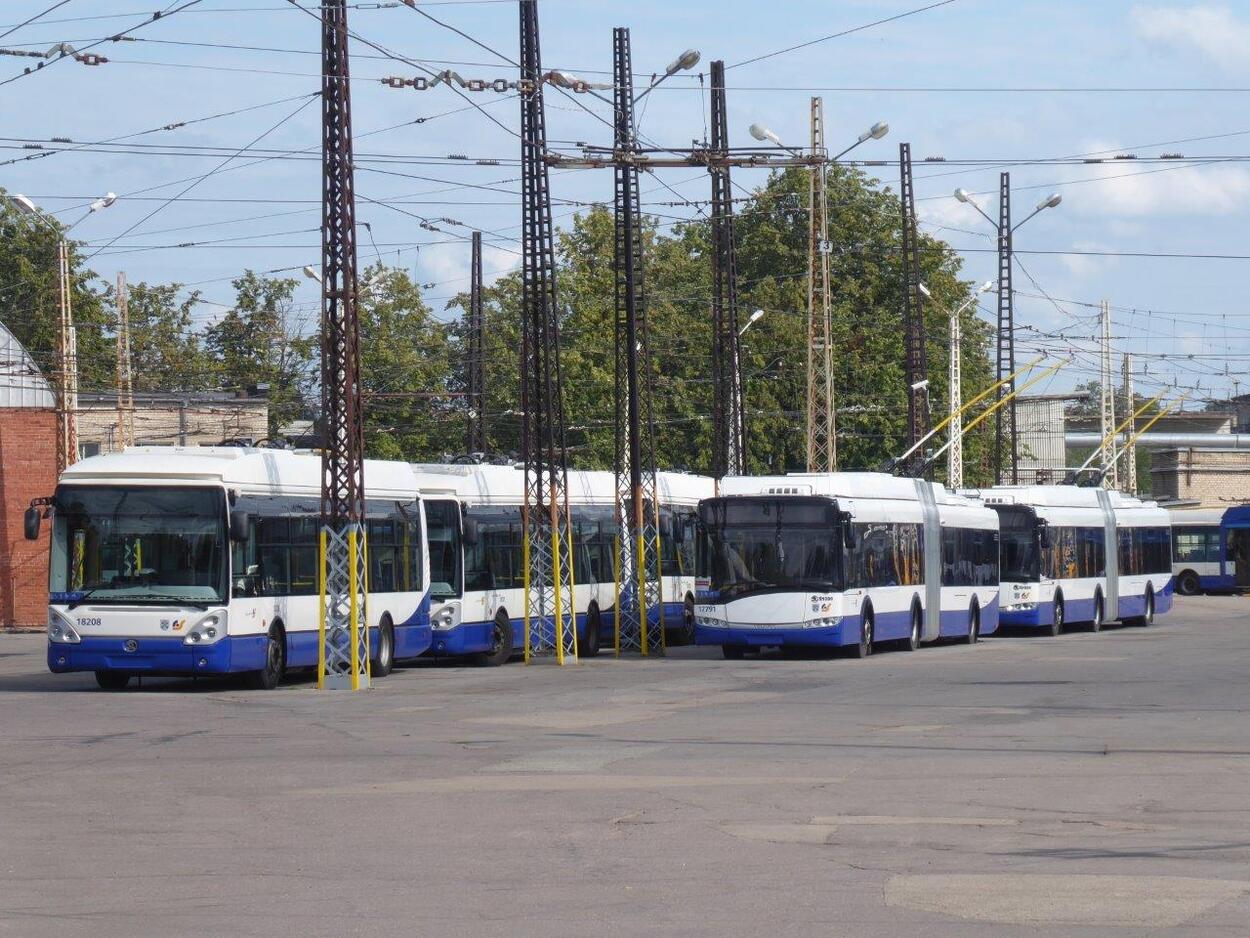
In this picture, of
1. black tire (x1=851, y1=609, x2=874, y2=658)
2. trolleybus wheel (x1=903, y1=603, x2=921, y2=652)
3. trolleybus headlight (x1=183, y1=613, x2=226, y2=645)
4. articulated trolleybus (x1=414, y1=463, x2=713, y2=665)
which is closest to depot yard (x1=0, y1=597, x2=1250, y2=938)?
trolleybus headlight (x1=183, y1=613, x2=226, y2=645)

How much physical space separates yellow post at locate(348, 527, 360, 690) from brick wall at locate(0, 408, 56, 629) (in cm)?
2350

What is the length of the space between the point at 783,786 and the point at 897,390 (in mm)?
62911

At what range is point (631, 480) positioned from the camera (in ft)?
117

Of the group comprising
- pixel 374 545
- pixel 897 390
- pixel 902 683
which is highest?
pixel 897 390

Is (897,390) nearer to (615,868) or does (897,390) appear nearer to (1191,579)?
(1191,579)

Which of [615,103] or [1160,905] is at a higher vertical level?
[615,103]

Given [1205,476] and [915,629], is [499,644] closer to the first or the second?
[915,629]

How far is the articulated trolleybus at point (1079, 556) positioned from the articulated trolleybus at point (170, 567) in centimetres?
2224

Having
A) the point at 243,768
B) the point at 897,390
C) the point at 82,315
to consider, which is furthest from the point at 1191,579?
the point at 243,768

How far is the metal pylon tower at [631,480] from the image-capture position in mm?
35094

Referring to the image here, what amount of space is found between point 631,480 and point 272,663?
10240 millimetres

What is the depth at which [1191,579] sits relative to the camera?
77.0 metres

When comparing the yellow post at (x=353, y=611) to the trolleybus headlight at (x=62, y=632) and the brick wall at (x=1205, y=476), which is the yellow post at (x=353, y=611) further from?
the brick wall at (x=1205, y=476)

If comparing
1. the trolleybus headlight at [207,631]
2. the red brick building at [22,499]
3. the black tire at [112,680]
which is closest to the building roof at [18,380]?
the red brick building at [22,499]
